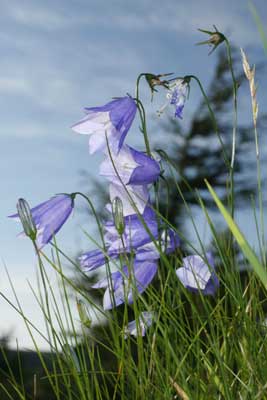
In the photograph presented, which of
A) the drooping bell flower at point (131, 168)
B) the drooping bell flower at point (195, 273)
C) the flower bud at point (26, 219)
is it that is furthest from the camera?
the drooping bell flower at point (195, 273)

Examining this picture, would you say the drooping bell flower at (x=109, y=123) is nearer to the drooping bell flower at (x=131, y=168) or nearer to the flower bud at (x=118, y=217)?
the drooping bell flower at (x=131, y=168)

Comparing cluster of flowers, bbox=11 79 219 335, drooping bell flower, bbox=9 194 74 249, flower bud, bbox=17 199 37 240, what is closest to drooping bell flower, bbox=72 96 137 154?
cluster of flowers, bbox=11 79 219 335

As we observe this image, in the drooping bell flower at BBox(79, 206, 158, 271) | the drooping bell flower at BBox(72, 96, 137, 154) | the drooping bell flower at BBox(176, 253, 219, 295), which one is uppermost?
the drooping bell flower at BBox(72, 96, 137, 154)

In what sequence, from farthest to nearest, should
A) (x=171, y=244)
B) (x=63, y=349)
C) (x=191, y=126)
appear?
(x=191, y=126)
(x=171, y=244)
(x=63, y=349)

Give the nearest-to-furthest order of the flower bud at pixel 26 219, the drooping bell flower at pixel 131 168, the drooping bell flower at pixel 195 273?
the flower bud at pixel 26 219, the drooping bell flower at pixel 131 168, the drooping bell flower at pixel 195 273

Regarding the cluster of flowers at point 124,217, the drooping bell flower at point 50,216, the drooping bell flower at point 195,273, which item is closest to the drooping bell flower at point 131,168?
the cluster of flowers at point 124,217

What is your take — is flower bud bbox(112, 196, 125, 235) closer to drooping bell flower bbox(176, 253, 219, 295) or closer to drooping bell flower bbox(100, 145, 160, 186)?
drooping bell flower bbox(100, 145, 160, 186)

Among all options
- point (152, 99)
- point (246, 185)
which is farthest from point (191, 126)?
point (152, 99)

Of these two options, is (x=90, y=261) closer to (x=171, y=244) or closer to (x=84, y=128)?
(x=171, y=244)
